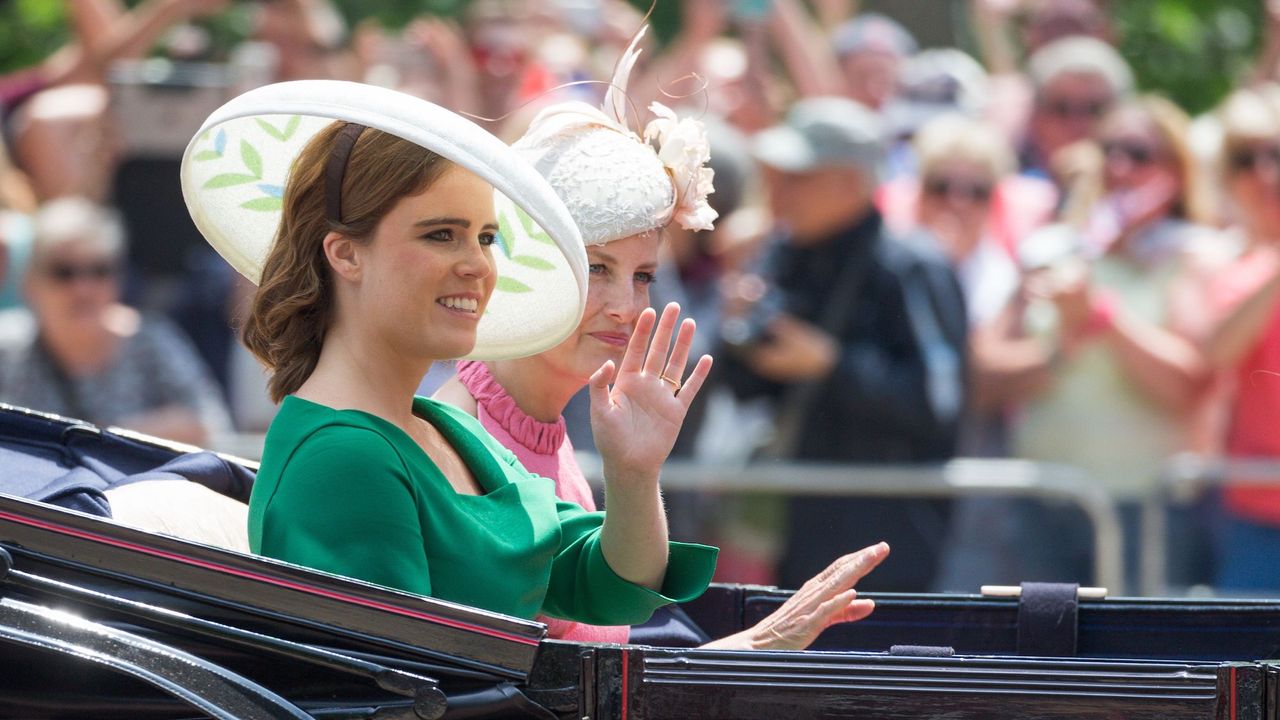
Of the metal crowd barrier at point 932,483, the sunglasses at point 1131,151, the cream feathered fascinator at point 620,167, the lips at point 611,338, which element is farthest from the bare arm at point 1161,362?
the lips at point 611,338

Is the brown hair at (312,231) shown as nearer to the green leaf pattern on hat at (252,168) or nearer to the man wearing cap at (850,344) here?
the green leaf pattern on hat at (252,168)

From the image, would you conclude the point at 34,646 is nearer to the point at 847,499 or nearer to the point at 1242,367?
the point at 847,499

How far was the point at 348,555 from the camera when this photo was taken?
2.01m

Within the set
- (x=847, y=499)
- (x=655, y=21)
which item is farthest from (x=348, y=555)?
(x=655, y=21)

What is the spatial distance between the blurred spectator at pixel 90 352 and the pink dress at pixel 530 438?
10.0ft

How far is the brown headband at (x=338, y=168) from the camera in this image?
7.07 feet

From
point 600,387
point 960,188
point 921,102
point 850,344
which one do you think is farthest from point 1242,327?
point 600,387

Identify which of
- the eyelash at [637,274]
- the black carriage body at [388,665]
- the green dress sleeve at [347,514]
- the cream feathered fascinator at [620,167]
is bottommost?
the black carriage body at [388,665]

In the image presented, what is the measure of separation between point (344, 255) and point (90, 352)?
368cm

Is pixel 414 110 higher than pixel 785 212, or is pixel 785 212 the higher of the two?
pixel 785 212

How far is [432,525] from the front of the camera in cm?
212

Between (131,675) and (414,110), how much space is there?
0.73 metres

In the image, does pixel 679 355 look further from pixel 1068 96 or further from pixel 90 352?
pixel 1068 96

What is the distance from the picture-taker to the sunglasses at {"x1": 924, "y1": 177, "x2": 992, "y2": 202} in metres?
5.58
